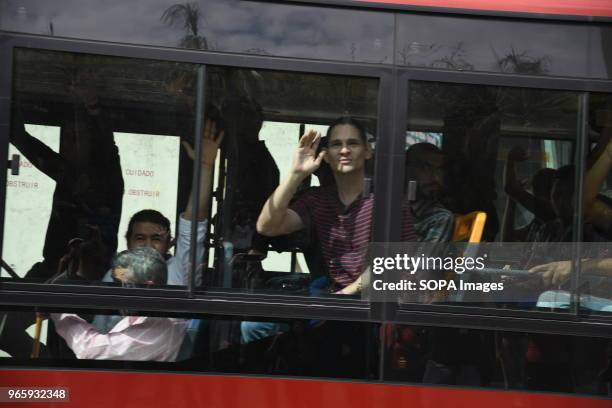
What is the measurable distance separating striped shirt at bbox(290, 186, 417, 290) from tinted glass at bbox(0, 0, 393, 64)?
2.17 ft

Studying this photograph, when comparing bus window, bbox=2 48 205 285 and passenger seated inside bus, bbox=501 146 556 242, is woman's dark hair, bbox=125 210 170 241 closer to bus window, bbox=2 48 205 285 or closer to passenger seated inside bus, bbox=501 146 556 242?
bus window, bbox=2 48 205 285

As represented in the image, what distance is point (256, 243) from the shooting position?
4.48 metres

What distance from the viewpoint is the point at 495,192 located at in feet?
14.9

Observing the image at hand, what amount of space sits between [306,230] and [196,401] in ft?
3.04

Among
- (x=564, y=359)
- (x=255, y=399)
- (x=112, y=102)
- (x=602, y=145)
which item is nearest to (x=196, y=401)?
(x=255, y=399)

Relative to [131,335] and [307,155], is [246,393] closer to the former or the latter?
[131,335]

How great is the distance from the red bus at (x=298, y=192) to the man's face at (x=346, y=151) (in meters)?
0.05

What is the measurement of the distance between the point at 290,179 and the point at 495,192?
0.96 metres

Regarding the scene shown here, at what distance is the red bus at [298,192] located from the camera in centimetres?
438

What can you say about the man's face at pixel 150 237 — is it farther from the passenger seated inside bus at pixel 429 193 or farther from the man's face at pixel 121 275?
the passenger seated inside bus at pixel 429 193

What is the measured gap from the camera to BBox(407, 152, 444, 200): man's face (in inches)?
176

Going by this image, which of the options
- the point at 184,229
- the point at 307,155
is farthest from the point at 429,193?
the point at 184,229

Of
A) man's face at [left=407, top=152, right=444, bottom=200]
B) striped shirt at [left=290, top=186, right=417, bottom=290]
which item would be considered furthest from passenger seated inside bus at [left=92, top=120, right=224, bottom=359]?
man's face at [left=407, top=152, right=444, bottom=200]

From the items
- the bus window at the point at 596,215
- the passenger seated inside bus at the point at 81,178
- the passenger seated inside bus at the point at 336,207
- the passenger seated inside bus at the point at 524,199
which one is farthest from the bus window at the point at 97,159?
the bus window at the point at 596,215
